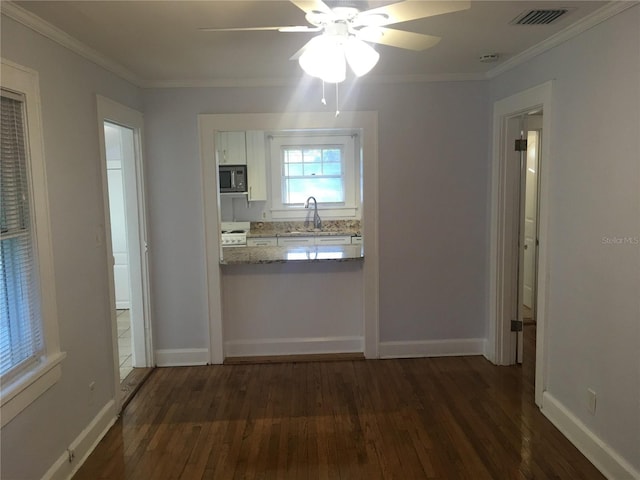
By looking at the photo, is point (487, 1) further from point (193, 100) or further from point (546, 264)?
point (193, 100)

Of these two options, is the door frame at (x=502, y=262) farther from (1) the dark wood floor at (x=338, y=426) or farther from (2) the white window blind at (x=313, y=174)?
(2) the white window blind at (x=313, y=174)

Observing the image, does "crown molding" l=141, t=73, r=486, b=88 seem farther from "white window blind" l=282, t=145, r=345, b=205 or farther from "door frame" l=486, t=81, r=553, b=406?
"white window blind" l=282, t=145, r=345, b=205

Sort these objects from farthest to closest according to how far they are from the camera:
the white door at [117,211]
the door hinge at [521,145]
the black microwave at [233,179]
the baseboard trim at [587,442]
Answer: the black microwave at [233,179]
the white door at [117,211]
the door hinge at [521,145]
the baseboard trim at [587,442]

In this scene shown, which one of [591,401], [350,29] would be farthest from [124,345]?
[591,401]

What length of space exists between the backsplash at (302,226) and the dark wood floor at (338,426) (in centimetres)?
270

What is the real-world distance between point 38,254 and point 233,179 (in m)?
3.77

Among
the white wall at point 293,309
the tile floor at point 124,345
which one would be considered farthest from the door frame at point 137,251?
the white wall at point 293,309

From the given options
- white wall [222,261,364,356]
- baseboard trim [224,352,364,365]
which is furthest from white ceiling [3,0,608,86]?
baseboard trim [224,352,364,365]

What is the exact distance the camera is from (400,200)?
3842 mm

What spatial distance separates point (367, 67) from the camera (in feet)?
6.39

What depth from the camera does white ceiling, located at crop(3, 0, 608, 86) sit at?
2.18 meters

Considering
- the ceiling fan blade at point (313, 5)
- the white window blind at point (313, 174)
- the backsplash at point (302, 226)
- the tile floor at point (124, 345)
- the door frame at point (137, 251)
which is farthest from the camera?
the white window blind at point (313, 174)

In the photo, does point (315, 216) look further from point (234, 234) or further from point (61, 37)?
point (61, 37)

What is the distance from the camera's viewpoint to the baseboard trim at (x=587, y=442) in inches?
89.9
